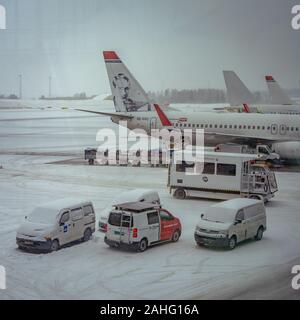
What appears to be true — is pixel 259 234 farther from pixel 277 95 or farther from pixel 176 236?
pixel 277 95

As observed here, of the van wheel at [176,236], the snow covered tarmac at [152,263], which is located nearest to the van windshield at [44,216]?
the snow covered tarmac at [152,263]

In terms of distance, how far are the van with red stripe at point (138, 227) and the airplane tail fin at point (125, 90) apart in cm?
1590

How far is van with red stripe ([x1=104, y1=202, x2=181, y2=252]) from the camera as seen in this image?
11211 millimetres

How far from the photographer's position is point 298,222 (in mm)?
13797

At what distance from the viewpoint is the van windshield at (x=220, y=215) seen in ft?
38.0

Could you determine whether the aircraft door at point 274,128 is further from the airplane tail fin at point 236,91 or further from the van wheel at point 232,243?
the van wheel at point 232,243

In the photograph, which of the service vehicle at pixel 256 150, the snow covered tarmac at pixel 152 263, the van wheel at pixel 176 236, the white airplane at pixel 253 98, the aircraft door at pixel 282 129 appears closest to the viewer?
the snow covered tarmac at pixel 152 263

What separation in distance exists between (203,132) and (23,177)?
9196 mm

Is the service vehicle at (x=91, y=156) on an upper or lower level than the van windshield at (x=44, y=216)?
upper
